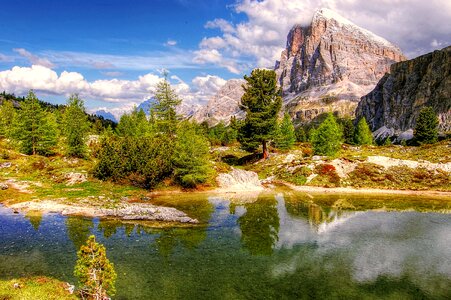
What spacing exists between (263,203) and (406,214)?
19930mm

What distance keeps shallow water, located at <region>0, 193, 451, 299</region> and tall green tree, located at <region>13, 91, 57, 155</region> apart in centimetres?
4589

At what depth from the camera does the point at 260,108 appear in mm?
81875

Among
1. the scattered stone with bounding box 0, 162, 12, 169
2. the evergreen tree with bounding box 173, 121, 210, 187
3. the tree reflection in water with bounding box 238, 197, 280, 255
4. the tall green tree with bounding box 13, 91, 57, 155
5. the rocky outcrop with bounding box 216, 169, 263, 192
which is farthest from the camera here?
the tall green tree with bounding box 13, 91, 57, 155

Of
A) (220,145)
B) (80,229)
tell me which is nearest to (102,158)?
(80,229)

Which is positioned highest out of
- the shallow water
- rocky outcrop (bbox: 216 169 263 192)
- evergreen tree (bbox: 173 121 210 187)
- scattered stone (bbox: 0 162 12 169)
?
evergreen tree (bbox: 173 121 210 187)

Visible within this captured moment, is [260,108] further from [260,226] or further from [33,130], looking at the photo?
[33,130]

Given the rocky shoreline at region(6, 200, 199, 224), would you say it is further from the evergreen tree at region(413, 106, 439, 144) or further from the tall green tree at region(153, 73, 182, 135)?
the evergreen tree at region(413, 106, 439, 144)

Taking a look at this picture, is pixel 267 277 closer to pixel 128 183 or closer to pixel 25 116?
pixel 128 183

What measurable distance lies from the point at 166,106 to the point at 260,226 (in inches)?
1724

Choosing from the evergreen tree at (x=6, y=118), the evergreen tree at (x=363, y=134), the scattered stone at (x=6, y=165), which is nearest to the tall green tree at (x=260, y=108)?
the scattered stone at (x=6, y=165)

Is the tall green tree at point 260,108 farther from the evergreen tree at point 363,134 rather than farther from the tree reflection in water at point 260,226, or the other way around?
the evergreen tree at point 363,134

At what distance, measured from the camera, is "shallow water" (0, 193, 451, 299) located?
2439 centimetres

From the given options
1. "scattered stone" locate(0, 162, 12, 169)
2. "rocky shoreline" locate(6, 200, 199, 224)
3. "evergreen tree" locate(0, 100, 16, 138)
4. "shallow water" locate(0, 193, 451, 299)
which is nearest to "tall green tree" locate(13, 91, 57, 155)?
"scattered stone" locate(0, 162, 12, 169)

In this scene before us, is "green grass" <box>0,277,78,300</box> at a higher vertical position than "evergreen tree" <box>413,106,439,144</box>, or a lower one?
lower
